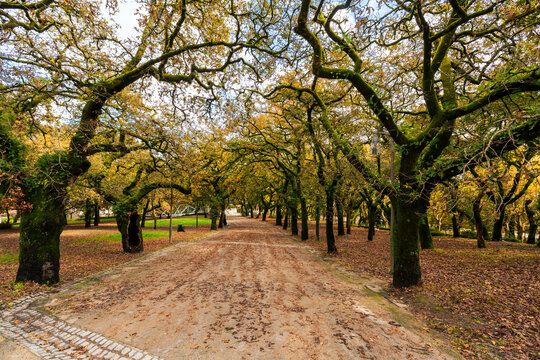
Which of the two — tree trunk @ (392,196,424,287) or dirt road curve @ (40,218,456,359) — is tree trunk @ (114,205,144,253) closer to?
dirt road curve @ (40,218,456,359)

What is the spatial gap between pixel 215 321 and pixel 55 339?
112 inches

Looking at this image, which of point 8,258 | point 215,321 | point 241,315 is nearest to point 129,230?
point 8,258

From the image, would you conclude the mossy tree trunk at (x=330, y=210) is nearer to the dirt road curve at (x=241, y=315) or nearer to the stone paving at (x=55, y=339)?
the dirt road curve at (x=241, y=315)

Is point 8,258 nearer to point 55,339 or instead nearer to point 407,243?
point 55,339

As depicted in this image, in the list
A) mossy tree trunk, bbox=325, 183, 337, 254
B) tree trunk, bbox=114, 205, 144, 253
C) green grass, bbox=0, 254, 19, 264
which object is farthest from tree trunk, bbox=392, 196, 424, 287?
green grass, bbox=0, 254, 19, 264

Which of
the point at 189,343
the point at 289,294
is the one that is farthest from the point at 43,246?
the point at 289,294

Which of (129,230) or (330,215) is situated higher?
(330,215)

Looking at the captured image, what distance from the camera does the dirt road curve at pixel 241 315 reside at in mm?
3965

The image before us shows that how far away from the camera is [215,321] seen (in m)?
4.90

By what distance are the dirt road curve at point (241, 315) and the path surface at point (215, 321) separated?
0.02m

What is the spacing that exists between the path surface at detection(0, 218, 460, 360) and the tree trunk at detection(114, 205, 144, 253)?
4510mm

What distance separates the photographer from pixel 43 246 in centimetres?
689

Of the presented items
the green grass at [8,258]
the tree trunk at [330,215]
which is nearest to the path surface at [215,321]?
the tree trunk at [330,215]

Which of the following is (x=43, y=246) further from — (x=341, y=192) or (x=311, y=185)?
(x=311, y=185)
